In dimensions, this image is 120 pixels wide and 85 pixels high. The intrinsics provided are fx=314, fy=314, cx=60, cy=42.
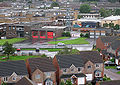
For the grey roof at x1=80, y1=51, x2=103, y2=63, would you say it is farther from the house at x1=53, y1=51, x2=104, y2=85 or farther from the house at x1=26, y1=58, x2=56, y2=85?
the house at x1=26, y1=58, x2=56, y2=85

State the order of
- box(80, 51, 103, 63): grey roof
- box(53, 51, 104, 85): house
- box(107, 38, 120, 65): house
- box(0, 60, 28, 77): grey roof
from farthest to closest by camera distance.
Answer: box(107, 38, 120, 65): house → box(80, 51, 103, 63): grey roof → box(53, 51, 104, 85): house → box(0, 60, 28, 77): grey roof

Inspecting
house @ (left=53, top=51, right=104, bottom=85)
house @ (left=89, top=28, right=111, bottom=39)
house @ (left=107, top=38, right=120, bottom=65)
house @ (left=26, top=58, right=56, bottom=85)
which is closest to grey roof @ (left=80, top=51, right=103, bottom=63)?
house @ (left=53, top=51, right=104, bottom=85)


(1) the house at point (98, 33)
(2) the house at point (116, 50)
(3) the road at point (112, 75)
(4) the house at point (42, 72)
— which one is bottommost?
(1) the house at point (98, 33)

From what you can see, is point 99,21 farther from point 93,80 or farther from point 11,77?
point 11,77

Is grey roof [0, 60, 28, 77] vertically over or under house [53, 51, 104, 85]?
over

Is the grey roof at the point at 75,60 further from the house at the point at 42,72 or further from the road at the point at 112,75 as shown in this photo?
the road at the point at 112,75

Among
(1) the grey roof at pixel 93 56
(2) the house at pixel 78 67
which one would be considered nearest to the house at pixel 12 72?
(2) the house at pixel 78 67

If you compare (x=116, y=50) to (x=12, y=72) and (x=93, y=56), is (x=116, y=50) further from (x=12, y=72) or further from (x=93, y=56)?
(x=12, y=72)
